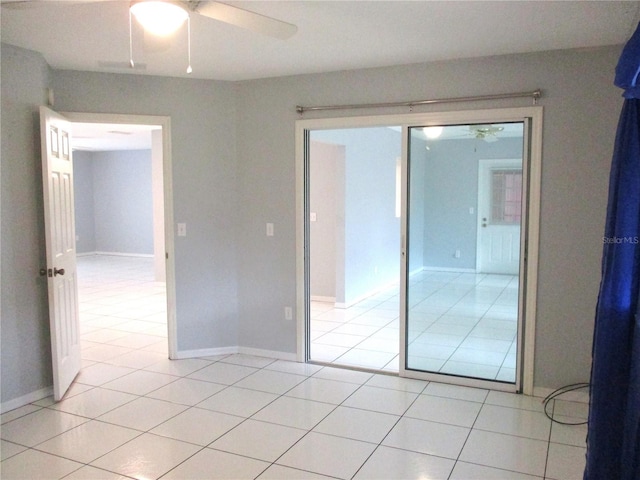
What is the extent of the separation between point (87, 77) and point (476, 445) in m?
3.85

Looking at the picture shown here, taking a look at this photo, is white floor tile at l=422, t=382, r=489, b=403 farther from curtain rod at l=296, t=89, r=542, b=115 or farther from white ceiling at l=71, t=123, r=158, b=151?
white ceiling at l=71, t=123, r=158, b=151

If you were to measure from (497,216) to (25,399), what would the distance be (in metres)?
4.66

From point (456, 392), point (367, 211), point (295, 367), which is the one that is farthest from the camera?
point (367, 211)

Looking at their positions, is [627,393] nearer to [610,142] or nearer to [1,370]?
[610,142]

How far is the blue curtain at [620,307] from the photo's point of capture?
2100mm

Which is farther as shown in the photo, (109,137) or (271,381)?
(109,137)

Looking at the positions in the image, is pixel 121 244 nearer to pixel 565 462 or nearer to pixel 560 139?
pixel 560 139

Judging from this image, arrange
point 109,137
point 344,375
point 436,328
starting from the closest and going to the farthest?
1. point 344,375
2. point 436,328
3. point 109,137

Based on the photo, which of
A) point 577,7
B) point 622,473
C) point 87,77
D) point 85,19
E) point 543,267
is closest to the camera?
point 622,473

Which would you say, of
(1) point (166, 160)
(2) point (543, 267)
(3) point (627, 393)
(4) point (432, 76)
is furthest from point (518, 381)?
(1) point (166, 160)

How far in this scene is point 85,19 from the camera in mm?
2801

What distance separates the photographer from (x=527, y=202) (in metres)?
3.52

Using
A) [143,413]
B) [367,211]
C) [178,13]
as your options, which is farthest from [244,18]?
[367,211]

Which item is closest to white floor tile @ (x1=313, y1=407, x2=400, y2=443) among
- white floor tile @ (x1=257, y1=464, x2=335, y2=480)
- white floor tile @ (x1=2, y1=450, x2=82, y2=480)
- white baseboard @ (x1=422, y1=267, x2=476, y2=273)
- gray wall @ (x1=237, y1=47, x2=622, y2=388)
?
white floor tile @ (x1=257, y1=464, x2=335, y2=480)
